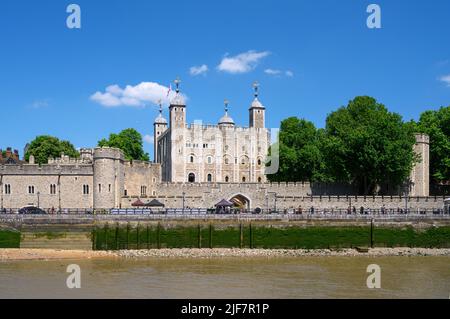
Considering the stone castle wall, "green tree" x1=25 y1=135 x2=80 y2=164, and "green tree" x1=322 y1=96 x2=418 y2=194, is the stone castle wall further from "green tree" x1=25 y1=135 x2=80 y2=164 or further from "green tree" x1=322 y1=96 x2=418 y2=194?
"green tree" x1=25 y1=135 x2=80 y2=164

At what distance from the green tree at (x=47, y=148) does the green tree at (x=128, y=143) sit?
5.04 m

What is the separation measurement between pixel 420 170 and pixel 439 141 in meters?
5.21

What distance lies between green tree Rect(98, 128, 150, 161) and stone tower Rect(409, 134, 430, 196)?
1597 inches

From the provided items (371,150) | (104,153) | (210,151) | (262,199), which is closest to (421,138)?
(371,150)

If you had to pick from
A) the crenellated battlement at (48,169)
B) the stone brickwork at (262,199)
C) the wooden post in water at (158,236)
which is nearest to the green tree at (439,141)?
the stone brickwork at (262,199)

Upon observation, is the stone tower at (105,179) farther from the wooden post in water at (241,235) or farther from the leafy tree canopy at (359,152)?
the leafy tree canopy at (359,152)

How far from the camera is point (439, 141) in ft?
231

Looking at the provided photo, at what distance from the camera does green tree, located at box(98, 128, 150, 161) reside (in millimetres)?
91875

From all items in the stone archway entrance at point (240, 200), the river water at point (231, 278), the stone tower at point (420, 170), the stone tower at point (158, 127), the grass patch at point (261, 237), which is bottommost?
the river water at point (231, 278)

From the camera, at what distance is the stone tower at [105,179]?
5816 cm

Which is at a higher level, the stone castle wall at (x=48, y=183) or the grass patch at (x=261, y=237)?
the stone castle wall at (x=48, y=183)

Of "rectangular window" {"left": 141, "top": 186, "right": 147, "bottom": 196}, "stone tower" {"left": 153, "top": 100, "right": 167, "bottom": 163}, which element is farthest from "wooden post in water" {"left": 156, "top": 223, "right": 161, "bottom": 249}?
"stone tower" {"left": 153, "top": 100, "right": 167, "bottom": 163}

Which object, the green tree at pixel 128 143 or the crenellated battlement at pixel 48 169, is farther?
the green tree at pixel 128 143
